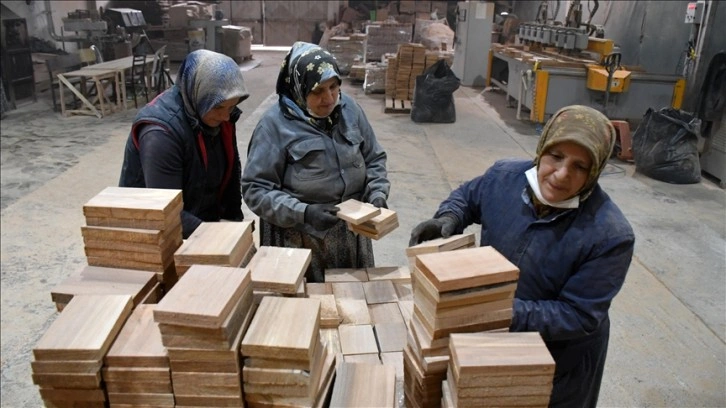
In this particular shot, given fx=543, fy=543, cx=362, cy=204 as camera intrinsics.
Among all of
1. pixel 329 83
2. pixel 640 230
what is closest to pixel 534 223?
pixel 329 83

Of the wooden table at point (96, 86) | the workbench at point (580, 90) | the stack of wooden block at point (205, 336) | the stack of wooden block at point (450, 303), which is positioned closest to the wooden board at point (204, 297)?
the stack of wooden block at point (205, 336)

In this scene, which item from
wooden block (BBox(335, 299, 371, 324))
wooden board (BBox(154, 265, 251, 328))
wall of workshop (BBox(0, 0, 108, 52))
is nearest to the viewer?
wooden board (BBox(154, 265, 251, 328))

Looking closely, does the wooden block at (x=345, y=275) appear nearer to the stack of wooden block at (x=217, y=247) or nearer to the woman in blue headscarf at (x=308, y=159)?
the woman in blue headscarf at (x=308, y=159)

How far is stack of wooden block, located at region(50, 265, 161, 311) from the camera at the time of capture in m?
1.70

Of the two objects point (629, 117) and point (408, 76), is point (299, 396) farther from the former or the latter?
point (408, 76)

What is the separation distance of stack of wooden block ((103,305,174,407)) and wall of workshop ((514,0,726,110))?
745cm

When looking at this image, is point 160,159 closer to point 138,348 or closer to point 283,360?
point 138,348

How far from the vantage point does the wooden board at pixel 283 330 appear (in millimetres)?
1354

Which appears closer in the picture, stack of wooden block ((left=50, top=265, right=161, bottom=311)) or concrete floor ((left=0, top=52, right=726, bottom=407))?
stack of wooden block ((left=50, top=265, right=161, bottom=311))

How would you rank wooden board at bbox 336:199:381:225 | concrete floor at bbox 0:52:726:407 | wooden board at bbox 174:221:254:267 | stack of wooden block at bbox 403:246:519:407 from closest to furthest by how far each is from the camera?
stack of wooden block at bbox 403:246:519:407 < wooden board at bbox 174:221:254:267 < wooden board at bbox 336:199:381:225 < concrete floor at bbox 0:52:726:407

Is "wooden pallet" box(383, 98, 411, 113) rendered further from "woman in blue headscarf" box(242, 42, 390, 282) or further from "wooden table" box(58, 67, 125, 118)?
"woman in blue headscarf" box(242, 42, 390, 282)

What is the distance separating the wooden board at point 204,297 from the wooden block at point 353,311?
704 millimetres

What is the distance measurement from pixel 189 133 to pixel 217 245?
31.6 inches

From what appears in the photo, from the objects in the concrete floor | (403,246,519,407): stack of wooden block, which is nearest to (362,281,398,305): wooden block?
(403,246,519,407): stack of wooden block
